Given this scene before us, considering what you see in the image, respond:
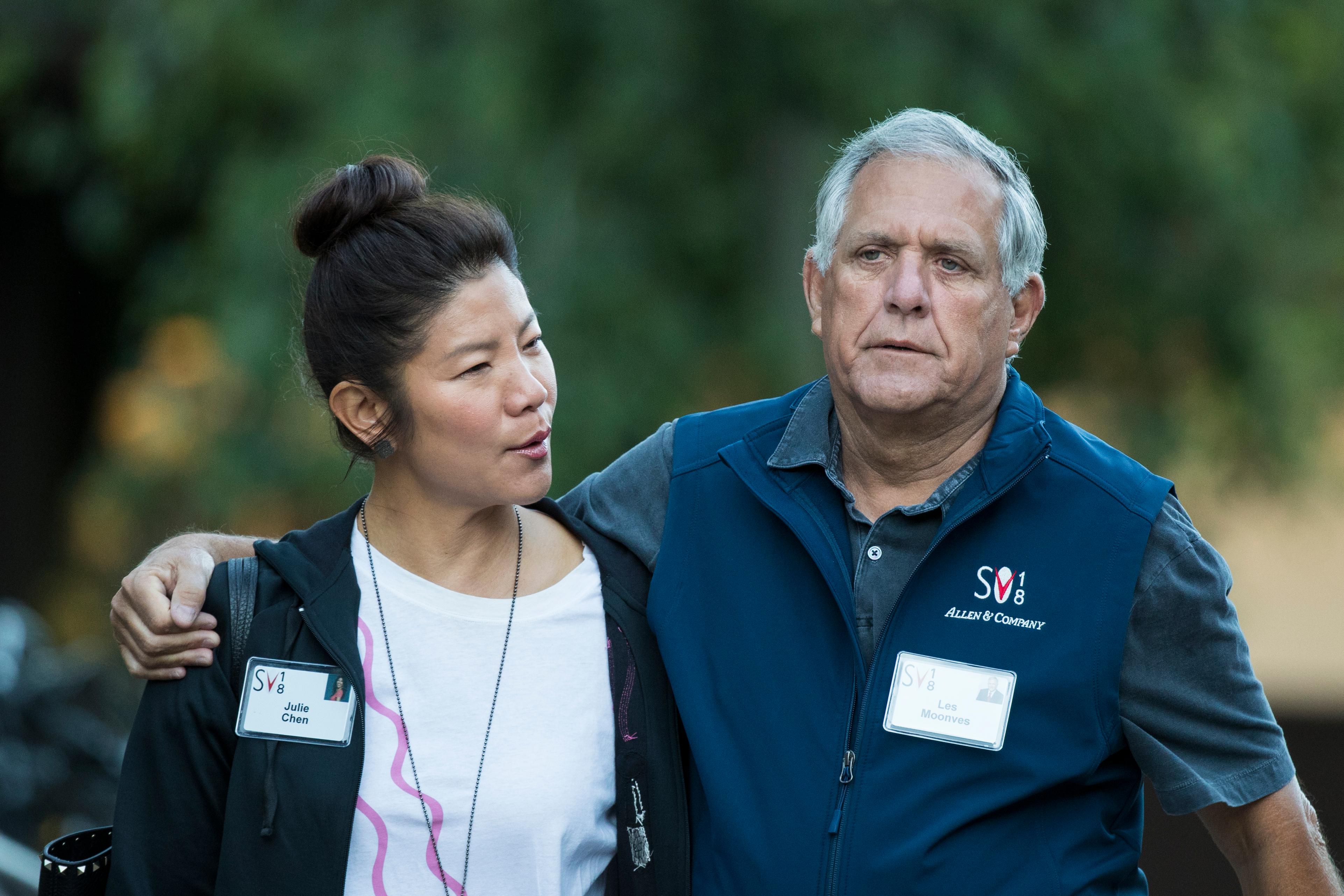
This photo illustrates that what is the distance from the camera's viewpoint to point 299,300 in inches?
89.4

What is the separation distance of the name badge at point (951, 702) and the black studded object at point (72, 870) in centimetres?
114

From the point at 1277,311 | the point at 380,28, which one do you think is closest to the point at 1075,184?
the point at 1277,311

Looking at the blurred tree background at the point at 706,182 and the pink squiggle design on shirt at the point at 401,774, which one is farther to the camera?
the blurred tree background at the point at 706,182

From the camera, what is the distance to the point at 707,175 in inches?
223

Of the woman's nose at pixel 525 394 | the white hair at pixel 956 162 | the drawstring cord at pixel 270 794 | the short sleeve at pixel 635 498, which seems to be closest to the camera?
the drawstring cord at pixel 270 794

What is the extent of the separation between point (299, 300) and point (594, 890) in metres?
1.06

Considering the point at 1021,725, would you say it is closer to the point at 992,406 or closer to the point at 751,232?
the point at 992,406

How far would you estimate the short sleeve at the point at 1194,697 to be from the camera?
1.92 meters

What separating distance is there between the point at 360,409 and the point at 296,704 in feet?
1.51

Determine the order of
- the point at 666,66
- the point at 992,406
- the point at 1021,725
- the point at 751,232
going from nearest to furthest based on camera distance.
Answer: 1. the point at 1021,725
2. the point at 992,406
3. the point at 666,66
4. the point at 751,232

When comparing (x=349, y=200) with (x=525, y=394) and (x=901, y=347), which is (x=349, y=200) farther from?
(x=901, y=347)

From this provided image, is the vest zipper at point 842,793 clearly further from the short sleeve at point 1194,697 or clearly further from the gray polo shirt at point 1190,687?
the short sleeve at point 1194,697

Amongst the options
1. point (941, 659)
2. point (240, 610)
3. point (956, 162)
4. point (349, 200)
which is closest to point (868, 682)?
point (941, 659)

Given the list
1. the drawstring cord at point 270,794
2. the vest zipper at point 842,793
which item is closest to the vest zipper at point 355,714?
the drawstring cord at point 270,794
